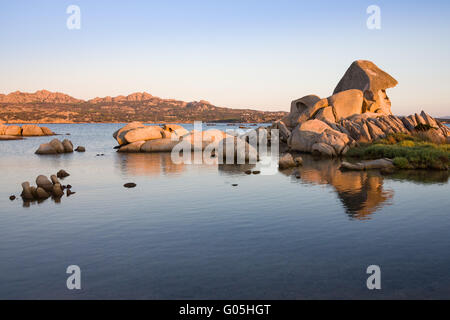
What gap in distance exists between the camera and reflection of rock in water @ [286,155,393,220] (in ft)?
54.9

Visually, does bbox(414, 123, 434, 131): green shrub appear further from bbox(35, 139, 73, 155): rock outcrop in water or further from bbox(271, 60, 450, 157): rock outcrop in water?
bbox(35, 139, 73, 155): rock outcrop in water

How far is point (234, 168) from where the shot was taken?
30609mm

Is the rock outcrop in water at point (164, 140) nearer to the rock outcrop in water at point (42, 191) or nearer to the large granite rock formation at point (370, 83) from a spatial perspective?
the rock outcrop in water at point (42, 191)

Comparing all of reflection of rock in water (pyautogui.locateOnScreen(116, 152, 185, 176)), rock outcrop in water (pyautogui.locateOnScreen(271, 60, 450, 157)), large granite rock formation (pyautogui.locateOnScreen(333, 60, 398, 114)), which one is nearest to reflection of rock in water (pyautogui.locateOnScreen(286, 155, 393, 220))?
rock outcrop in water (pyautogui.locateOnScreen(271, 60, 450, 157))

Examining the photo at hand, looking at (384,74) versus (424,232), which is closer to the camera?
(424,232)

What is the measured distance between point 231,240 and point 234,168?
18446mm

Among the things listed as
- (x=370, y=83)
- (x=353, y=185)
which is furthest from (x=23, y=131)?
(x=353, y=185)

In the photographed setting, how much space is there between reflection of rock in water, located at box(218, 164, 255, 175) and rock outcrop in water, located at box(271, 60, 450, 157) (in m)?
9.72

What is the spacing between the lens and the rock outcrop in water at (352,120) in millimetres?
39356

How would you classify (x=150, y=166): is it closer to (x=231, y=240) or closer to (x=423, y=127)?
(x=231, y=240)

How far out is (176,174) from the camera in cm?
2748
